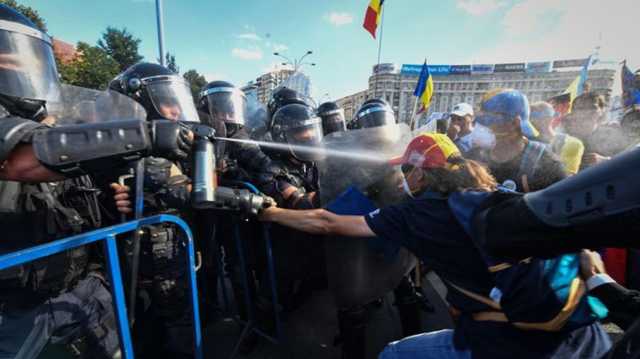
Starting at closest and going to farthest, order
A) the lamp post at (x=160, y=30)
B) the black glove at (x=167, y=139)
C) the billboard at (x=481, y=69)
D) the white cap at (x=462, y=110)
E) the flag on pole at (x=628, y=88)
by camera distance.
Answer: the black glove at (x=167, y=139), the flag on pole at (x=628, y=88), the white cap at (x=462, y=110), the lamp post at (x=160, y=30), the billboard at (x=481, y=69)

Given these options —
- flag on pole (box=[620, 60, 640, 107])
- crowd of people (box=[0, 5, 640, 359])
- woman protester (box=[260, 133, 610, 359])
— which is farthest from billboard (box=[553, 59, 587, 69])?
woman protester (box=[260, 133, 610, 359])

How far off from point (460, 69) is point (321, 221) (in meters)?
72.4

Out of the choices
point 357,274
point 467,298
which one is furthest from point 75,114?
point 467,298

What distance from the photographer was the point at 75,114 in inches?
78.6

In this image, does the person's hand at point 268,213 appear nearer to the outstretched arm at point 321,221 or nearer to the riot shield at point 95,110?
the outstretched arm at point 321,221

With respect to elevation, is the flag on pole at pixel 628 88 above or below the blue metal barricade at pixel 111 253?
above

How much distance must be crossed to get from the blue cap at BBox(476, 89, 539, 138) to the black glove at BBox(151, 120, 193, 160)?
263 cm

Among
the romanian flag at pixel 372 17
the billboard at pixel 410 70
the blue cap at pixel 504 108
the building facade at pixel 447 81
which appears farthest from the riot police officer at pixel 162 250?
the billboard at pixel 410 70

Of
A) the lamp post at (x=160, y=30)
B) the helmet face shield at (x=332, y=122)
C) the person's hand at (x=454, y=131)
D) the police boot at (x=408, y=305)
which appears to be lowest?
the police boot at (x=408, y=305)

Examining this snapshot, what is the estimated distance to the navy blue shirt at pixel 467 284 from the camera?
1.15m

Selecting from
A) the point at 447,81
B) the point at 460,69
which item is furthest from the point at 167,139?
the point at 460,69

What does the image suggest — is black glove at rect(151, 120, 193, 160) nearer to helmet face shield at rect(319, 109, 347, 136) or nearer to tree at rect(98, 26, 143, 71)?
helmet face shield at rect(319, 109, 347, 136)

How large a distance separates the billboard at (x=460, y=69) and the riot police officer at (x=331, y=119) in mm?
67788

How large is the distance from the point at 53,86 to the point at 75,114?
21cm
